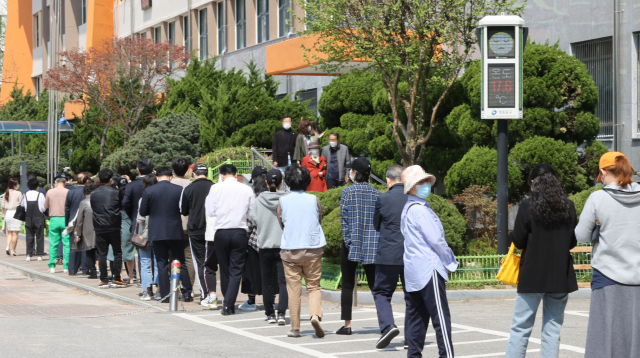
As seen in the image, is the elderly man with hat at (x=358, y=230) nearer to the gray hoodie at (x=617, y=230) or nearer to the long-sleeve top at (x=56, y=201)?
the gray hoodie at (x=617, y=230)

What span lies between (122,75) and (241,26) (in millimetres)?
5984

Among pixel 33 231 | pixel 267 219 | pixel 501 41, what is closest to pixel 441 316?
pixel 267 219

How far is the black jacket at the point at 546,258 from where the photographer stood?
20.3ft

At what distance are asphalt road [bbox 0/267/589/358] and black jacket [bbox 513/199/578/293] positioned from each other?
177 cm

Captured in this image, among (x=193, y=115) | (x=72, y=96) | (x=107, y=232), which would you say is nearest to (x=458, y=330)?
(x=107, y=232)

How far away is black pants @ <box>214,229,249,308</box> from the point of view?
33.1ft

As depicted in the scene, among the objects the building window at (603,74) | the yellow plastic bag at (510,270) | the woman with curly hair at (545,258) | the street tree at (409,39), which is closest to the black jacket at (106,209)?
the street tree at (409,39)

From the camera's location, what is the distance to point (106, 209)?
509 inches

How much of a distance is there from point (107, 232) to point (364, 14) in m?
6.71

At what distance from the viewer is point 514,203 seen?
615 inches

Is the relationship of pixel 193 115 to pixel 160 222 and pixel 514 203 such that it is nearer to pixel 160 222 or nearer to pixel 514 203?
pixel 514 203

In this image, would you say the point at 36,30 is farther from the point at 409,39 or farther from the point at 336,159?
the point at 336,159

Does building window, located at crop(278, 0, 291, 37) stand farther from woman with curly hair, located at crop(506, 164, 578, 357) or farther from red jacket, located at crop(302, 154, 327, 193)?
woman with curly hair, located at crop(506, 164, 578, 357)

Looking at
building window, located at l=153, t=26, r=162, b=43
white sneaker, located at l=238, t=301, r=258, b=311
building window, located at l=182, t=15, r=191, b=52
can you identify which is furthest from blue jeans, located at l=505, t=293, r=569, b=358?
building window, located at l=153, t=26, r=162, b=43
